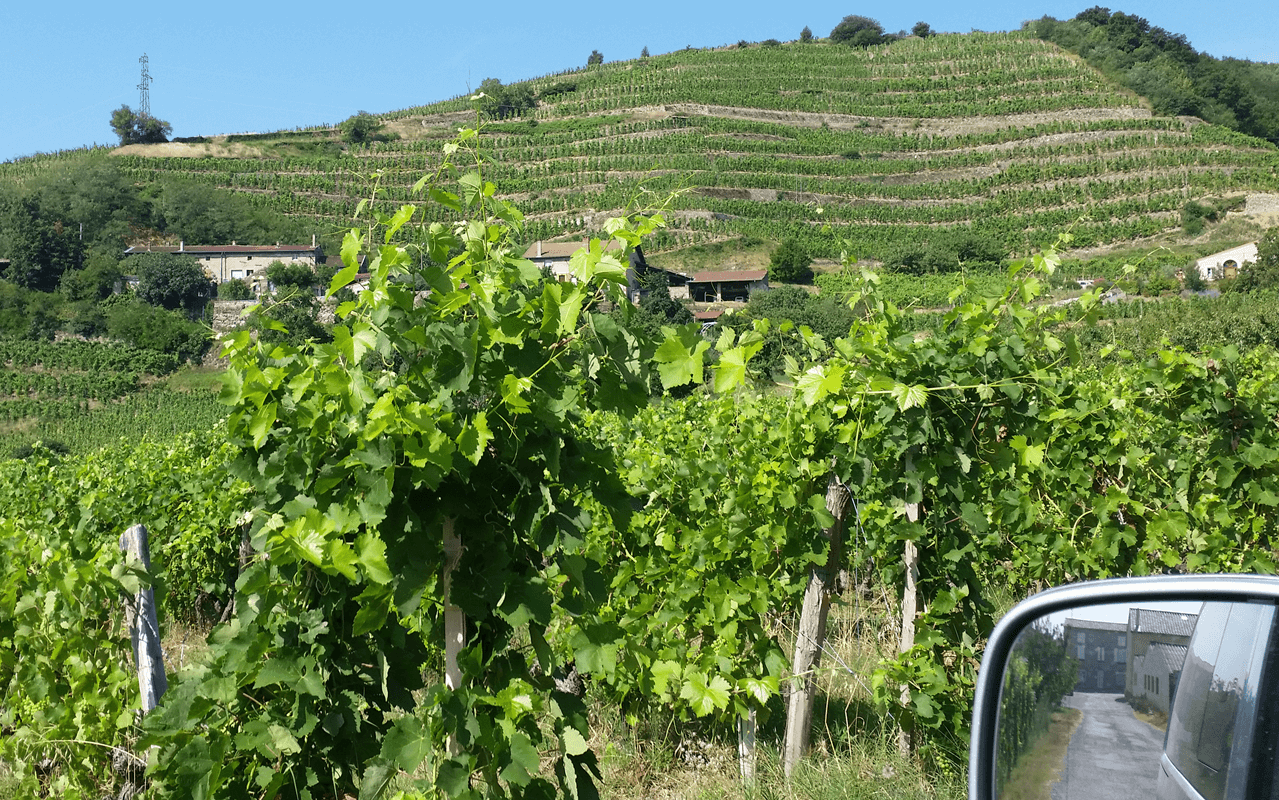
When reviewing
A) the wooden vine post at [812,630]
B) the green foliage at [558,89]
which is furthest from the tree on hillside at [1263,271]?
the green foliage at [558,89]

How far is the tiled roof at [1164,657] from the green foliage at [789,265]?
54.6 metres

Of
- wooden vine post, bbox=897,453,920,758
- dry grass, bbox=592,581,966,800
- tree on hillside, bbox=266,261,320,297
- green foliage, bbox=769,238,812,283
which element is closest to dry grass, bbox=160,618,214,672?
dry grass, bbox=592,581,966,800

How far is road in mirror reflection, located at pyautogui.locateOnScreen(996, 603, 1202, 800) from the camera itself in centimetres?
88

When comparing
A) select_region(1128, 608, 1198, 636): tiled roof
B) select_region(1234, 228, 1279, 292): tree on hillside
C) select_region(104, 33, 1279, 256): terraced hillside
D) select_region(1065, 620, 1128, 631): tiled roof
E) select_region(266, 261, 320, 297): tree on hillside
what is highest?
select_region(104, 33, 1279, 256): terraced hillside

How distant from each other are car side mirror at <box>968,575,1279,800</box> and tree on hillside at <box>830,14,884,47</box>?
124 meters

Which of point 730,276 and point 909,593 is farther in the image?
point 730,276

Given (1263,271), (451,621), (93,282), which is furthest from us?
(93,282)

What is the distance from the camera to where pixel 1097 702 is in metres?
0.93

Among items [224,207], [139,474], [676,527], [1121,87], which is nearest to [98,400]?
[224,207]

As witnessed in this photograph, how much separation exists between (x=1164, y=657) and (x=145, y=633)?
2.89 metres

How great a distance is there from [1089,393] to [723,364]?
158 inches

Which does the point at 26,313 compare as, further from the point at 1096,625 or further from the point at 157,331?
the point at 1096,625

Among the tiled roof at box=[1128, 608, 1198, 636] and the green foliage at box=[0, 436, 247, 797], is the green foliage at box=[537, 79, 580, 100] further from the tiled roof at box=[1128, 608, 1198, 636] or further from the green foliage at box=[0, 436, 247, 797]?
the tiled roof at box=[1128, 608, 1198, 636]

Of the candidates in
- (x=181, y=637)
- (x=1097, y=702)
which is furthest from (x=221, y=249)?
(x=1097, y=702)
